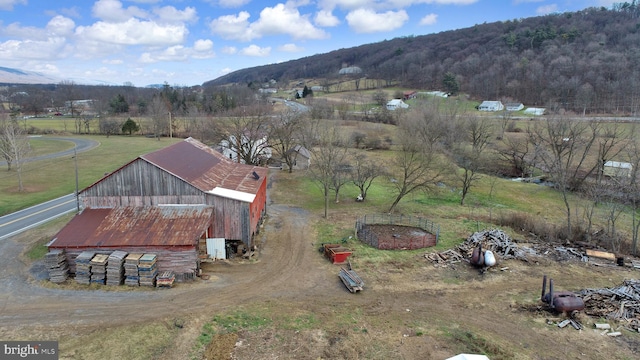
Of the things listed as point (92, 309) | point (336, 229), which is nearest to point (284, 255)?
point (336, 229)

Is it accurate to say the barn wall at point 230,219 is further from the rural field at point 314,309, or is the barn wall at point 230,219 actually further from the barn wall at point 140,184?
the rural field at point 314,309

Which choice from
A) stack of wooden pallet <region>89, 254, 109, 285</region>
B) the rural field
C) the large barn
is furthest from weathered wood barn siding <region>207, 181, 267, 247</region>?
stack of wooden pallet <region>89, 254, 109, 285</region>

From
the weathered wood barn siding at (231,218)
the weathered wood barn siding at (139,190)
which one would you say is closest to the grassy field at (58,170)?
the weathered wood barn siding at (139,190)

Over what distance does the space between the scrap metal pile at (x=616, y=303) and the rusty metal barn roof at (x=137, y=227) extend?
74.1ft

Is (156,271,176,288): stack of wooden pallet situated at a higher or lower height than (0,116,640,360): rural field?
higher

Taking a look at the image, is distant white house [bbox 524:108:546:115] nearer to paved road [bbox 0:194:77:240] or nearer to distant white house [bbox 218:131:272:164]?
distant white house [bbox 218:131:272:164]

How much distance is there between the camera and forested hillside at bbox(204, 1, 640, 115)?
299 ft

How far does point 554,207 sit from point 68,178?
60131 mm

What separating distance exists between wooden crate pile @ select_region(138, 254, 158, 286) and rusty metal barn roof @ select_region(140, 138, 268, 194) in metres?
5.79

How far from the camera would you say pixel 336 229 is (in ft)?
104

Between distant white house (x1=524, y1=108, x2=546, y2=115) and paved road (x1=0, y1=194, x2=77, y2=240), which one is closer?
paved road (x1=0, y1=194, x2=77, y2=240)

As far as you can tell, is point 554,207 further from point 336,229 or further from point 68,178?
point 68,178

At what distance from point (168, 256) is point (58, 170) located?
1633 inches

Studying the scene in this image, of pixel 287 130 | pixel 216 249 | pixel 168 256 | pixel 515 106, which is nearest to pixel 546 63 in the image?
pixel 515 106
